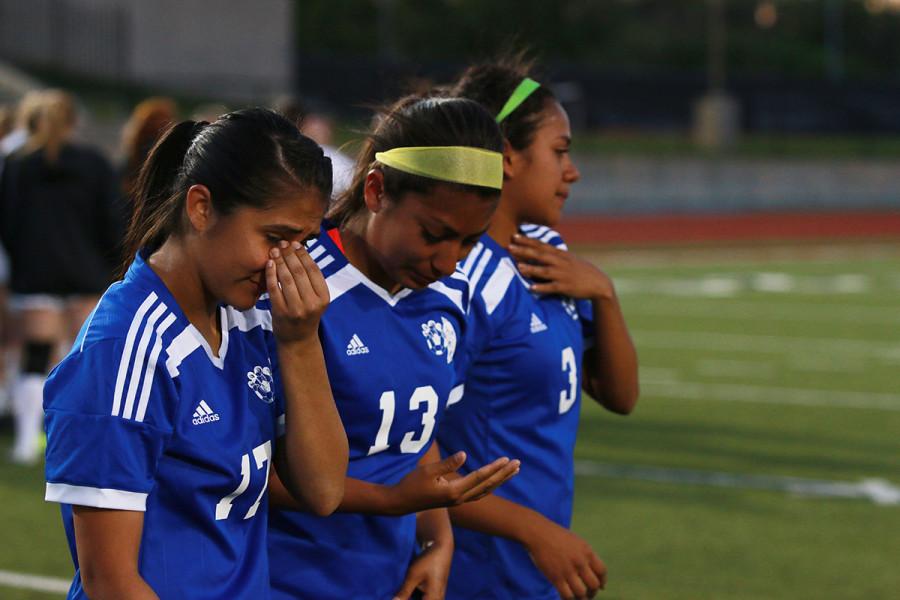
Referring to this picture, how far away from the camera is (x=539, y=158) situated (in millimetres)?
3562

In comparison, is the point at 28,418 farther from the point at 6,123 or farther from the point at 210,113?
the point at 210,113

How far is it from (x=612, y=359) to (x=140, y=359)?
5.44 feet

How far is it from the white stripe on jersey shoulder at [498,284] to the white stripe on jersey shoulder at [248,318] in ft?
2.49

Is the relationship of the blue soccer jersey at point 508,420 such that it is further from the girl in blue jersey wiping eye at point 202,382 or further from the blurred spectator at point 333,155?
the girl in blue jersey wiping eye at point 202,382

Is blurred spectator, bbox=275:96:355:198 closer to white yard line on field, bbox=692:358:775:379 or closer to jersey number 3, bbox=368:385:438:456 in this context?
jersey number 3, bbox=368:385:438:456

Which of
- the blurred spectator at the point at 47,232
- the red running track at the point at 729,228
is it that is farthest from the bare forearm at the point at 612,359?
the red running track at the point at 729,228

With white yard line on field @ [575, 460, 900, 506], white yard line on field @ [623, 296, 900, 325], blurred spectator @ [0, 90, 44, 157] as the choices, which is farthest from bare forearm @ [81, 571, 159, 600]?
white yard line on field @ [623, 296, 900, 325]

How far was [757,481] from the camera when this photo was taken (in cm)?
802

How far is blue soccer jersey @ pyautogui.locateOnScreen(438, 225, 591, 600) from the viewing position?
342 cm

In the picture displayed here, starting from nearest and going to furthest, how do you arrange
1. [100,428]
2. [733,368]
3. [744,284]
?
[100,428]
[733,368]
[744,284]

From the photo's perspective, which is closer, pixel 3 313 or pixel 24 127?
pixel 24 127

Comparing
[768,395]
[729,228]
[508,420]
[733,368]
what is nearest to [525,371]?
[508,420]

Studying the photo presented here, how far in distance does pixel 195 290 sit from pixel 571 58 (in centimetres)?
6382

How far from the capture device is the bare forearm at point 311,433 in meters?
2.62
